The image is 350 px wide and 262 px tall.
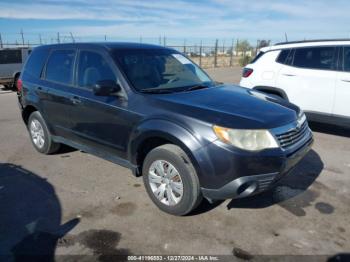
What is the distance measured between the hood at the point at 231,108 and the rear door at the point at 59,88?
165 centimetres

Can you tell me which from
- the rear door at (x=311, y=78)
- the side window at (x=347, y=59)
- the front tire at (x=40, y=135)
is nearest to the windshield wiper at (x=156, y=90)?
the front tire at (x=40, y=135)

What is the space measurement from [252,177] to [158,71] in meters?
1.94

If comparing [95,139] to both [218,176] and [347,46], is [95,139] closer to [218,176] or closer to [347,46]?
[218,176]

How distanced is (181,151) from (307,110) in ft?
13.7

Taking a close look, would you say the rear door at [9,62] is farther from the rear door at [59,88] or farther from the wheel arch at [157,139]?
the wheel arch at [157,139]

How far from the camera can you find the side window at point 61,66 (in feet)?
15.7

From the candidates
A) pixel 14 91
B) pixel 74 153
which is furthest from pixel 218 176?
pixel 14 91

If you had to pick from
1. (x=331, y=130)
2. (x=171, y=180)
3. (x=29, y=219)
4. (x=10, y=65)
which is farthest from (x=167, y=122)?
(x=10, y=65)

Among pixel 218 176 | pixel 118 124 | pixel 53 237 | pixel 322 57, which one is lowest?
pixel 53 237

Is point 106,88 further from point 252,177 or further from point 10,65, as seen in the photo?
point 10,65

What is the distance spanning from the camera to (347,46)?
6.29 metres

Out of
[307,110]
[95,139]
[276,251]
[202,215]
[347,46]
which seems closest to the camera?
[276,251]

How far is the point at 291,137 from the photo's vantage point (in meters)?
3.59

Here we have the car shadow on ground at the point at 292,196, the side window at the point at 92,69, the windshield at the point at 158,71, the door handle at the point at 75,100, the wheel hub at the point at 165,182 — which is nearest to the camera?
the wheel hub at the point at 165,182
